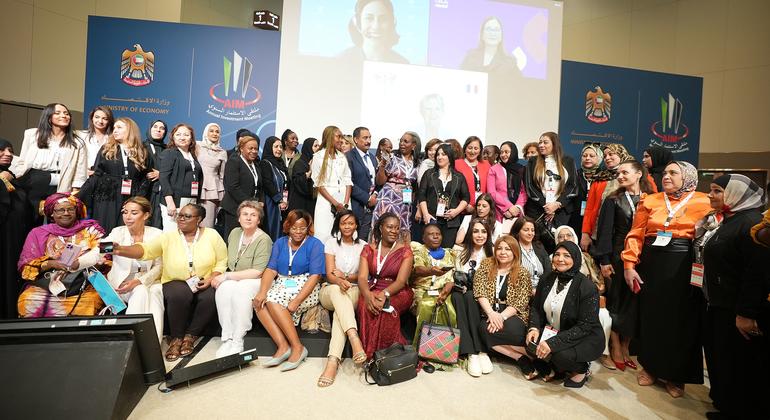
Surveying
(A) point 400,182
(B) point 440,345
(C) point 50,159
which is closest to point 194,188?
(C) point 50,159

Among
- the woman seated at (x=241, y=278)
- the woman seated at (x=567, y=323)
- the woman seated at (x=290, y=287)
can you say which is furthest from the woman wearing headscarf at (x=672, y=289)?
the woman seated at (x=241, y=278)

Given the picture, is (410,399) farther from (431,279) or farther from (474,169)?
(474,169)

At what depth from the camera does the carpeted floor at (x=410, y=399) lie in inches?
95.9

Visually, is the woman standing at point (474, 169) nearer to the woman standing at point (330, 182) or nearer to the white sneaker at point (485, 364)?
the woman standing at point (330, 182)

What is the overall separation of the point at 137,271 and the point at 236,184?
119cm

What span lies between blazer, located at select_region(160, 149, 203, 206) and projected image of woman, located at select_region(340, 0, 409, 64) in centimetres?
360

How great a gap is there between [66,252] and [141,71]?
4.73 meters

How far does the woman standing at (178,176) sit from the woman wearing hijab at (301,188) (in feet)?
3.26

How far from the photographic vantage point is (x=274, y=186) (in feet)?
14.7

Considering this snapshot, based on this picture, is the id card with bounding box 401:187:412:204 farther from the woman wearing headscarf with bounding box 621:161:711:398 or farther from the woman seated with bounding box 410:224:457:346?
the woman wearing headscarf with bounding box 621:161:711:398

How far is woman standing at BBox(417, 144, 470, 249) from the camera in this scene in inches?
162

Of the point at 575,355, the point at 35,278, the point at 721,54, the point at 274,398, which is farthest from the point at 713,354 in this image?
the point at 721,54

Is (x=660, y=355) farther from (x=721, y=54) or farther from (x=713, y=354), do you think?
(x=721, y=54)

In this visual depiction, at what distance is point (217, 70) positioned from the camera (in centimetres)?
680
